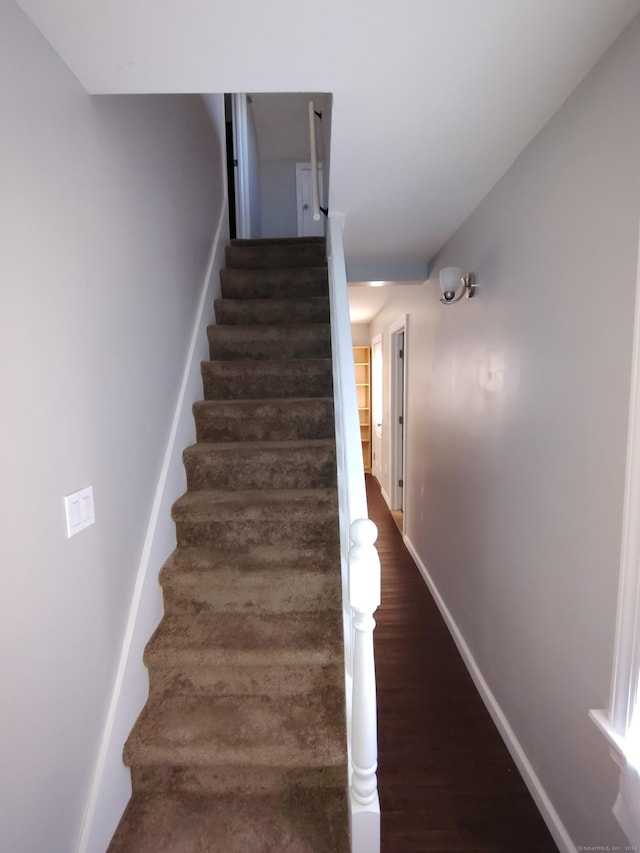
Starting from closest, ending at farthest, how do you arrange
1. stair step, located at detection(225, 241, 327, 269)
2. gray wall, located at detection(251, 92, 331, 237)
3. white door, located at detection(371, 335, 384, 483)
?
stair step, located at detection(225, 241, 327, 269) → gray wall, located at detection(251, 92, 331, 237) → white door, located at detection(371, 335, 384, 483)

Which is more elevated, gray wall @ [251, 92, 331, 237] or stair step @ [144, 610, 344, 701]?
gray wall @ [251, 92, 331, 237]

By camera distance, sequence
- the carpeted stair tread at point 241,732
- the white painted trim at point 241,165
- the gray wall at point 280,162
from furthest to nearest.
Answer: the gray wall at point 280,162 < the white painted trim at point 241,165 < the carpeted stair tread at point 241,732

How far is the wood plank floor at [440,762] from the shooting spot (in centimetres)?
136

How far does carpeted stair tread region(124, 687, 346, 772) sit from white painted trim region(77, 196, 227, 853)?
111 mm

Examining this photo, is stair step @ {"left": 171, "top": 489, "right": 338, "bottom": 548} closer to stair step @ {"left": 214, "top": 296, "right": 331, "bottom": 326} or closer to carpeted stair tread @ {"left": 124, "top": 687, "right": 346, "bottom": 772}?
carpeted stair tread @ {"left": 124, "top": 687, "right": 346, "bottom": 772}

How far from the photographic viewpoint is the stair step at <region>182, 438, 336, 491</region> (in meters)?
1.88

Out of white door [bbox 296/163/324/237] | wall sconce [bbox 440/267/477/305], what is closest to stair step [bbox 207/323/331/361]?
wall sconce [bbox 440/267/477/305]

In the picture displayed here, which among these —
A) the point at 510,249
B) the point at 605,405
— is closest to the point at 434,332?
the point at 510,249

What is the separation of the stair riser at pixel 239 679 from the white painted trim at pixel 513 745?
0.84m

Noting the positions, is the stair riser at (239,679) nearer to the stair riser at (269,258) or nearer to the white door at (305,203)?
the stair riser at (269,258)

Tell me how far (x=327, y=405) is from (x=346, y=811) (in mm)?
1520

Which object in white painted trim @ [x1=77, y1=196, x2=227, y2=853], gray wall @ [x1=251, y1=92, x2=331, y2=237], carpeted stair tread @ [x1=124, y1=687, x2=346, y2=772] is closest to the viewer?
white painted trim @ [x1=77, y1=196, x2=227, y2=853]

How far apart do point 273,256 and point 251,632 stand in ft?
8.16

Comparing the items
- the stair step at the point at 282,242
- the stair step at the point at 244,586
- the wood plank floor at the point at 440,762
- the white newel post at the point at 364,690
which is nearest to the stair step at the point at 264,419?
the stair step at the point at 244,586
